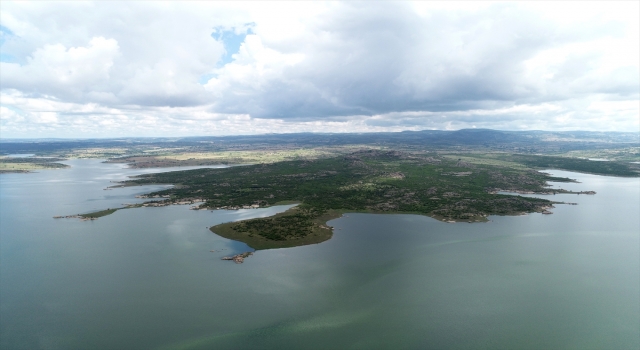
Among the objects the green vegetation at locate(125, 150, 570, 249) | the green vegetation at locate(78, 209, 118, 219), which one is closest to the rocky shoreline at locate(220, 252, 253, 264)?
the green vegetation at locate(125, 150, 570, 249)

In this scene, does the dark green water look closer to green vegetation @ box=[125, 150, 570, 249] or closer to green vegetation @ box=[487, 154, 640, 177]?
green vegetation @ box=[125, 150, 570, 249]

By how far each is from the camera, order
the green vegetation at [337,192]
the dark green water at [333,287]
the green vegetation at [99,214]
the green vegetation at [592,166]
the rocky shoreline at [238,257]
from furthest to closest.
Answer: the green vegetation at [592,166] → the green vegetation at [99,214] → the green vegetation at [337,192] → the rocky shoreline at [238,257] → the dark green water at [333,287]

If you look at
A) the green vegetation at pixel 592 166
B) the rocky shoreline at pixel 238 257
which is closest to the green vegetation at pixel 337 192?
the rocky shoreline at pixel 238 257

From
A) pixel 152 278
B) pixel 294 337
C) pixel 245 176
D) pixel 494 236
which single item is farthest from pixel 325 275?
pixel 245 176

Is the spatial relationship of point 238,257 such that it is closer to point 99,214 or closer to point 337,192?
point 99,214

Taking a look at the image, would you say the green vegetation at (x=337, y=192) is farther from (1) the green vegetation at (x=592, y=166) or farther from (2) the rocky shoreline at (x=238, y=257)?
(1) the green vegetation at (x=592, y=166)

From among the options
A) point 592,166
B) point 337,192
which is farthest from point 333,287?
point 592,166
